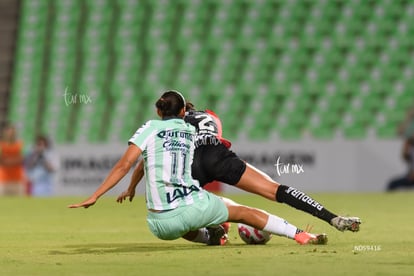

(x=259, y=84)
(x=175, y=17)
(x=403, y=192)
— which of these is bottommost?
(x=403, y=192)

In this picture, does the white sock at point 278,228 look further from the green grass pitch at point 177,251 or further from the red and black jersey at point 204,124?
the red and black jersey at point 204,124

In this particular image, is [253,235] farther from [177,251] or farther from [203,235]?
[177,251]

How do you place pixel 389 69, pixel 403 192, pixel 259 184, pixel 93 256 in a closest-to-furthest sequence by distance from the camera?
1. pixel 93 256
2. pixel 259 184
3. pixel 403 192
4. pixel 389 69

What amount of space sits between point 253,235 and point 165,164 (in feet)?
3.64

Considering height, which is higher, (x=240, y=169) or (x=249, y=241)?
(x=240, y=169)

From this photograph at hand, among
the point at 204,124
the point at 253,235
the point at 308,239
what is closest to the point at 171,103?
the point at 204,124

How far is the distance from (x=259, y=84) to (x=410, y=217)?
11.1 m

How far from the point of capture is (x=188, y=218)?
745 centimetres

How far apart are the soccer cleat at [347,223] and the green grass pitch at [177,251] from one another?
0.16 metres

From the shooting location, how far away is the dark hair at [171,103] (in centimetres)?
750

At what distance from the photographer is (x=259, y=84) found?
886 inches

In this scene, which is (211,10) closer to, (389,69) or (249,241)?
(389,69)

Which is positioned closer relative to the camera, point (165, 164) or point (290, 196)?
point (165, 164)

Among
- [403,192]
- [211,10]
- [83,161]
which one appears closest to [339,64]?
[211,10]
